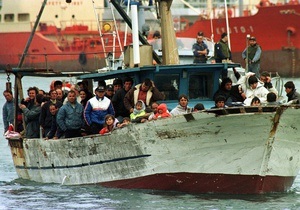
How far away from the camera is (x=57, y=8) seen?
3976 inches

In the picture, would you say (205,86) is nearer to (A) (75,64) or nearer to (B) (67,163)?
(B) (67,163)

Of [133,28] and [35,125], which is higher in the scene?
[133,28]

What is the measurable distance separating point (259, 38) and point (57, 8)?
29797 mm

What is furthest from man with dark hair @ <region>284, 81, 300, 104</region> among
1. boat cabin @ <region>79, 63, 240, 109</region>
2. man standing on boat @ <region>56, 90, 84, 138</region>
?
man standing on boat @ <region>56, 90, 84, 138</region>

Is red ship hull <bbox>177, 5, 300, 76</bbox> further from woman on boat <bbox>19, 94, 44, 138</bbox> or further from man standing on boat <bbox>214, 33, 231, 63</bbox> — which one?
woman on boat <bbox>19, 94, 44, 138</bbox>

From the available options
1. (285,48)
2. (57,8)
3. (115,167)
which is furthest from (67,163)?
(57,8)

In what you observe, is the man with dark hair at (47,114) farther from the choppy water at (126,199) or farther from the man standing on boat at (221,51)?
the man standing on boat at (221,51)

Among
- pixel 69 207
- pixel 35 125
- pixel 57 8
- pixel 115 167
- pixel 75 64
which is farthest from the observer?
pixel 57 8

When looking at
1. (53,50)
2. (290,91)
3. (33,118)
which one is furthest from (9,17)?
(290,91)

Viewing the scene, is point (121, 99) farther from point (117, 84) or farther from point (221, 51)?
point (221, 51)

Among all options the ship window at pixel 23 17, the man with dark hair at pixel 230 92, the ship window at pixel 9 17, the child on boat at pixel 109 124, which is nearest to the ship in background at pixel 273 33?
the ship window at pixel 23 17

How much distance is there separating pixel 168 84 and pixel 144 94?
31.0 inches

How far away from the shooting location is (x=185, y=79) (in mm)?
22609

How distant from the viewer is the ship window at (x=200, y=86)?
22.8m
